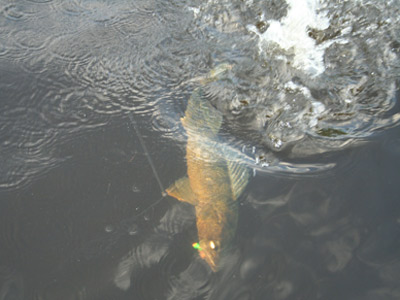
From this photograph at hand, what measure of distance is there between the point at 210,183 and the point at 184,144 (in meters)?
0.35

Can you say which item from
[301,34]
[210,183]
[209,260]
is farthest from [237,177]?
[301,34]

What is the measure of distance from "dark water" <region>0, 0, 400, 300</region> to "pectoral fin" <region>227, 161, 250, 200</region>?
0.20 feet

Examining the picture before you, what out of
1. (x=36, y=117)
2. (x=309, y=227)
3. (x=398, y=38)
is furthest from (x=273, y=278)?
(x=398, y=38)

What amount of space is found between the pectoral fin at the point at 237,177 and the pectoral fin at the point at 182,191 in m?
0.24

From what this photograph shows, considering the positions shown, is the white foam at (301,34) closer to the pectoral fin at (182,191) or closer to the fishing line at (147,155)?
the fishing line at (147,155)

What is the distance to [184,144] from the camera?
248 centimetres

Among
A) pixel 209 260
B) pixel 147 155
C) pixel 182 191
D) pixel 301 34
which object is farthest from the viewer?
pixel 301 34

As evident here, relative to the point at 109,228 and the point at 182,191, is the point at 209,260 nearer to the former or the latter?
the point at 182,191

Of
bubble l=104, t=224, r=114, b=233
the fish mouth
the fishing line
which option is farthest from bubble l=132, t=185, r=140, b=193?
the fish mouth

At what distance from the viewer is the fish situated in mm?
2068

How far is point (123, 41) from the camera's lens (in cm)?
311

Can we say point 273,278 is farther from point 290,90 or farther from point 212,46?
Result: point 212,46

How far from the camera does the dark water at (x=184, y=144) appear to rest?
1990mm

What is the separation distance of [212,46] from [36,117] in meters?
1.43
